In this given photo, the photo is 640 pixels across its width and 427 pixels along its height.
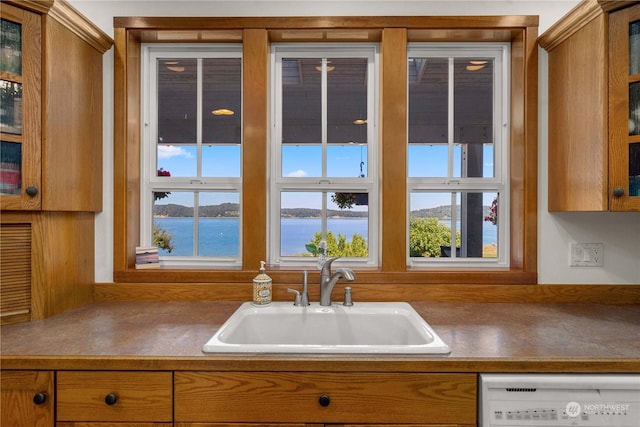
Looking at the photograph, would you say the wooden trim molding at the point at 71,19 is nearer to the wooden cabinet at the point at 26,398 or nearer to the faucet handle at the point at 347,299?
the wooden cabinet at the point at 26,398

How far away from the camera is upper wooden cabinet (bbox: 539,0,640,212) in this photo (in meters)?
1.44

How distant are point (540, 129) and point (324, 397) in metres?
1.64

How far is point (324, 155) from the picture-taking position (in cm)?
201

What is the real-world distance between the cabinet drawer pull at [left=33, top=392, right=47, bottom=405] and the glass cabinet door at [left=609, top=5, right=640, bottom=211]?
216cm

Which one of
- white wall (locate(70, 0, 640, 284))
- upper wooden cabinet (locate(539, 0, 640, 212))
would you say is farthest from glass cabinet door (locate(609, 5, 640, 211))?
white wall (locate(70, 0, 640, 284))

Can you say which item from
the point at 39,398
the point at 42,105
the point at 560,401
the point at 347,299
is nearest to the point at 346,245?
the point at 347,299

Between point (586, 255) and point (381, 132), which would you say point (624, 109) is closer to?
point (586, 255)

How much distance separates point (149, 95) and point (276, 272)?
121cm

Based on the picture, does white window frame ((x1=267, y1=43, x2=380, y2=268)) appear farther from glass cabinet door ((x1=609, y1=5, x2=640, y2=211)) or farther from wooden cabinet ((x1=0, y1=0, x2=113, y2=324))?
glass cabinet door ((x1=609, y1=5, x2=640, y2=211))

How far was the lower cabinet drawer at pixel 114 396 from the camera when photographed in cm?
114

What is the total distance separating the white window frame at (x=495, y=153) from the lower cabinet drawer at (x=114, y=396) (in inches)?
52.6

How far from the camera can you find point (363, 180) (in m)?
1.98

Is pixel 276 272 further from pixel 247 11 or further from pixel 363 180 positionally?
pixel 247 11

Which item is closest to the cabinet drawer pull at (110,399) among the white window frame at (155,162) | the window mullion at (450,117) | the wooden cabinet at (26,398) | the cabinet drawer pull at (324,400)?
the wooden cabinet at (26,398)
